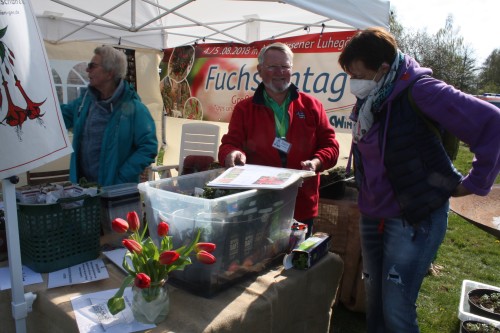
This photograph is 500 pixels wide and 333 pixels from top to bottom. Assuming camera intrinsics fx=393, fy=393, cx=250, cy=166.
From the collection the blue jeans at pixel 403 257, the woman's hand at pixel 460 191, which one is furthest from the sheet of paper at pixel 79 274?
the woman's hand at pixel 460 191

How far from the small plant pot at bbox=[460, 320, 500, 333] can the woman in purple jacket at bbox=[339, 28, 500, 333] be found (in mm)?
917

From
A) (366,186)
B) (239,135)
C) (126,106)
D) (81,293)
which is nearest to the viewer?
(81,293)

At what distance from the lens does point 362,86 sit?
153cm

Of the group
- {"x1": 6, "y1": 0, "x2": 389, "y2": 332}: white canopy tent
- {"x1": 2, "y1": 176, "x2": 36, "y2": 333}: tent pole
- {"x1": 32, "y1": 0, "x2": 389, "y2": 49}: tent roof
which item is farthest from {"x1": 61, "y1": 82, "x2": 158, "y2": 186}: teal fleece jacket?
{"x1": 32, "y1": 0, "x2": 389, "y2": 49}: tent roof

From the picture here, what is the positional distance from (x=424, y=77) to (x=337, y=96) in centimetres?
257

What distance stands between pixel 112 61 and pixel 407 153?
71.0 inches

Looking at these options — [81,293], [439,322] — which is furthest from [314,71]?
[81,293]

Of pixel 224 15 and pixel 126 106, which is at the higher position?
pixel 224 15

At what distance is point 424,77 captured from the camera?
1391mm

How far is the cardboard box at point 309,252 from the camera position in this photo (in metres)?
1.57

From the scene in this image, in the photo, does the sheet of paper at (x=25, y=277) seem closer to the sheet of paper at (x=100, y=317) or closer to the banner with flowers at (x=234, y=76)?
the sheet of paper at (x=100, y=317)

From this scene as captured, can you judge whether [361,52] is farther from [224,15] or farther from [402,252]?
[224,15]

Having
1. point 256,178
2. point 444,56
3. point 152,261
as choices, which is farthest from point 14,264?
point 444,56

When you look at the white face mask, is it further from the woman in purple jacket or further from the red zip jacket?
the red zip jacket
